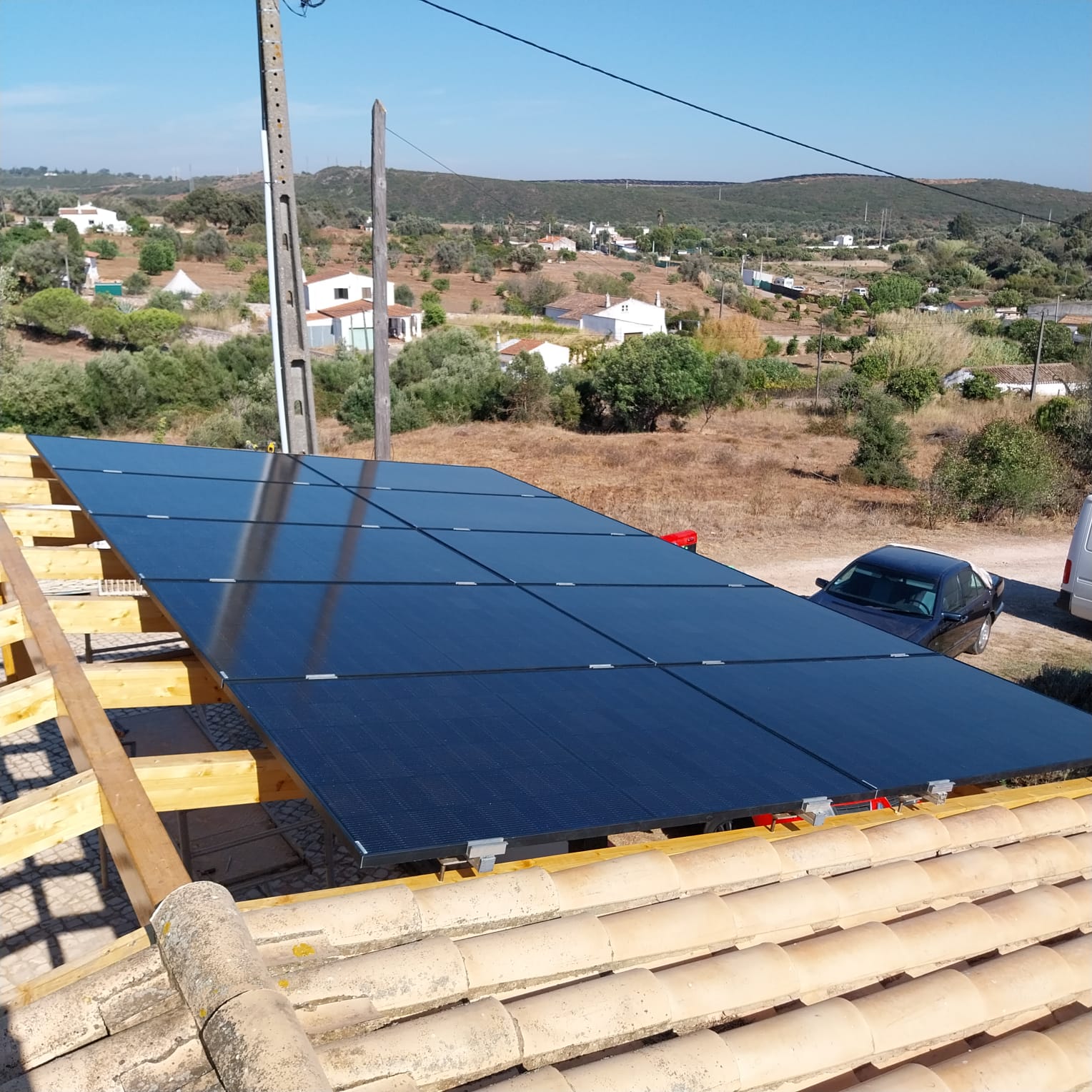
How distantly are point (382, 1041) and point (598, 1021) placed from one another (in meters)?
0.65

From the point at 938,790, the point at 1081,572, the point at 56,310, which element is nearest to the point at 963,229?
the point at 56,310

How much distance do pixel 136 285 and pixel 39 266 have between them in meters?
6.92

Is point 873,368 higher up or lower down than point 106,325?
higher up

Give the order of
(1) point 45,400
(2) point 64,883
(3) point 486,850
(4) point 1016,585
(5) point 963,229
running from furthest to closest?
(5) point 963,229, (1) point 45,400, (4) point 1016,585, (2) point 64,883, (3) point 486,850

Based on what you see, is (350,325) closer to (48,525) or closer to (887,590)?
(887,590)

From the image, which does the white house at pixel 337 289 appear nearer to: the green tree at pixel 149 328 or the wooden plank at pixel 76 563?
the green tree at pixel 149 328

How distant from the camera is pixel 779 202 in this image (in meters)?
192

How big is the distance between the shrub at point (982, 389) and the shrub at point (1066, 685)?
1252 inches

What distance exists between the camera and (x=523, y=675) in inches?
195

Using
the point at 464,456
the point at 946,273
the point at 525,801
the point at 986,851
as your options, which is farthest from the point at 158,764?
the point at 946,273

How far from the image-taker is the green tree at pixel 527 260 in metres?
101

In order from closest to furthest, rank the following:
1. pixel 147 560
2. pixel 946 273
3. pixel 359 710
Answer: pixel 359 710 < pixel 147 560 < pixel 946 273

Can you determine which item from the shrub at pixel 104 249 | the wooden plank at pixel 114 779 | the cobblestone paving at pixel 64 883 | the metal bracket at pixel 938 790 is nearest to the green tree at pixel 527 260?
the shrub at pixel 104 249

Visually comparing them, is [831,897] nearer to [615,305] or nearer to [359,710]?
[359,710]
